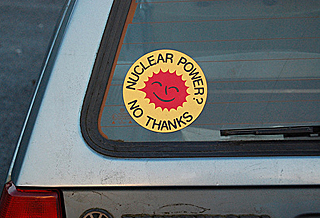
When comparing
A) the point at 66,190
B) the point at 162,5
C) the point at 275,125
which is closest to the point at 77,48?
the point at 162,5

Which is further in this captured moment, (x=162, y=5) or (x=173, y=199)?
(x=162, y=5)

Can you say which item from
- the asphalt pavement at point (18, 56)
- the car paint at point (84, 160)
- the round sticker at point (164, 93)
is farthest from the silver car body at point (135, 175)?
the asphalt pavement at point (18, 56)

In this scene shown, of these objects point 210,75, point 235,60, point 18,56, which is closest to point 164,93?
point 210,75

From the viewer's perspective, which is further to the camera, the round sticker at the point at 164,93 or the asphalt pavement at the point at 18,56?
the asphalt pavement at the point at 18,56

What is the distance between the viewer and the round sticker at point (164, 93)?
1038mm

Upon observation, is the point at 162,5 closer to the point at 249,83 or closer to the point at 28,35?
the point at 249,83

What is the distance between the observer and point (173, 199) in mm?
1009

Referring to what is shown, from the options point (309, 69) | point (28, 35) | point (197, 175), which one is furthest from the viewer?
point (28, 35)

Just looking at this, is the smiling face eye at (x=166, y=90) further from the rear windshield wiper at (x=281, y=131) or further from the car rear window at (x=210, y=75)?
the rear windshield wiper at (x=281, y=131)

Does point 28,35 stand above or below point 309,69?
above

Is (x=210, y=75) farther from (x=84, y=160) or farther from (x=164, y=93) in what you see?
(x=84, y=160)

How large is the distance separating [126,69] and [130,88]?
2.7 inches

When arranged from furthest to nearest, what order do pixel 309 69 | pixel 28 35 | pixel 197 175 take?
pixel 28 35 → pixel 309 69 → pixel 197 175

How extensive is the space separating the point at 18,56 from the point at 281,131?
4193mm
